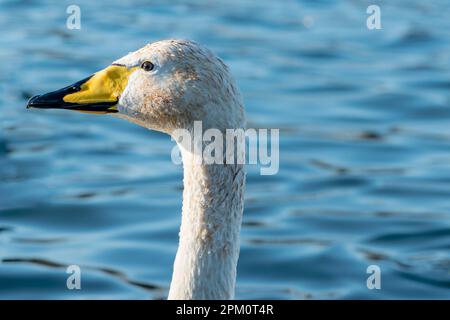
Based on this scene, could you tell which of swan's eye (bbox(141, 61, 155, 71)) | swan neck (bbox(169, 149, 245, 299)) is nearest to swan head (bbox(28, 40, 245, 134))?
swan's eye (bbox(141, 61, 155, 71))

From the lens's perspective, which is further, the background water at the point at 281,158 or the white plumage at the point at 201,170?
the background water at the point at 281,158

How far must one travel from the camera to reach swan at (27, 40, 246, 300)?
20.9ft

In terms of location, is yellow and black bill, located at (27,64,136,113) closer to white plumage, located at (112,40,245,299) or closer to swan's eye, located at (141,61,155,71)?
swan's eye, located at (141,61,155,71)

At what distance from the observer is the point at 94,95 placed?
6.90 metres

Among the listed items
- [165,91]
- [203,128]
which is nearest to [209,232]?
[203,128]

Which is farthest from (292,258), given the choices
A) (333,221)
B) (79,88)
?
(79,88)

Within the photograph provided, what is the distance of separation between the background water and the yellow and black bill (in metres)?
3.21

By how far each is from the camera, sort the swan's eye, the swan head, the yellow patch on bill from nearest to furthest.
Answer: the swan head < the swan's eye < the yellow patch on bill

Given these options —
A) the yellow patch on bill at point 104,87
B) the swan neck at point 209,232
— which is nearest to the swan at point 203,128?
the swan neck at point 209,232

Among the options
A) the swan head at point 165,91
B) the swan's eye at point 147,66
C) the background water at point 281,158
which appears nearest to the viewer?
the swan head at point 165,91

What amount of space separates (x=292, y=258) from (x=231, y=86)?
15.5ft

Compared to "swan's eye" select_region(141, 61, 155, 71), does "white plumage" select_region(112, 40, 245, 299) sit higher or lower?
lower

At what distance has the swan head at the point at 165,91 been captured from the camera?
250 inches

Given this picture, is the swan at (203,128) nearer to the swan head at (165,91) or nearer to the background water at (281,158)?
the swan head at (165,91)
